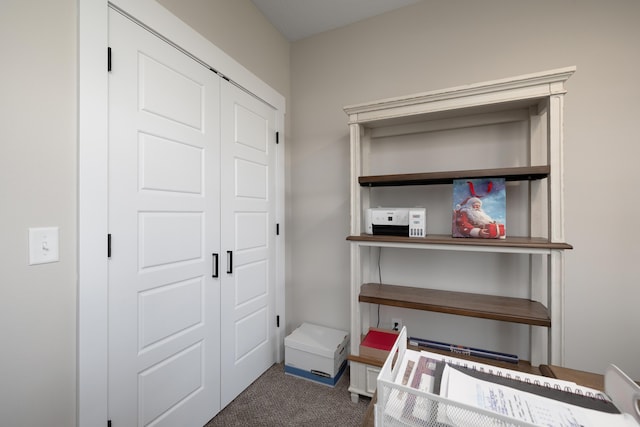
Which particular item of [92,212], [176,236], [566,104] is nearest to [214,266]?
[176,236]

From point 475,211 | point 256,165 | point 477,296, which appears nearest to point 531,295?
point 477,296

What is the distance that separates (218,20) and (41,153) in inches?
53.2

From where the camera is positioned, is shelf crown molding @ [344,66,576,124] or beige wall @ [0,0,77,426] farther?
shelf crown molding @ [344,66,576,124]

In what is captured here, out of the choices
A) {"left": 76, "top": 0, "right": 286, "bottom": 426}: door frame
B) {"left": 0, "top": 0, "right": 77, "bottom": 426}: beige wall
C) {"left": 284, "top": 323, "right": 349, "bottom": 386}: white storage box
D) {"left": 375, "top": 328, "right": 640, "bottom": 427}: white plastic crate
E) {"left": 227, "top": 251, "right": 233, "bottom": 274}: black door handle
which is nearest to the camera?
{"left": 375, "top": 328, "right": 640, "bottom": 427}: white plastic crate

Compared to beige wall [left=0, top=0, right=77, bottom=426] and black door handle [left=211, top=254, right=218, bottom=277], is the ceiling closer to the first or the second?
beige wall [left=0, top=0, right=77, bottom=426]

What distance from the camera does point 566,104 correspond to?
5.60ft

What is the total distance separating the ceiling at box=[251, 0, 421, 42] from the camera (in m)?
2.11

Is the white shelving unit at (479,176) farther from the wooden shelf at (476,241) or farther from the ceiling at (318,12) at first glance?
the ceiling at (318,12)

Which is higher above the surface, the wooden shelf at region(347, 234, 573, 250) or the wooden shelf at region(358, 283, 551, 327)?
the wooden shelf at region(347, 234, 573, 250)

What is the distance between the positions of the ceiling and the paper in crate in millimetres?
1536

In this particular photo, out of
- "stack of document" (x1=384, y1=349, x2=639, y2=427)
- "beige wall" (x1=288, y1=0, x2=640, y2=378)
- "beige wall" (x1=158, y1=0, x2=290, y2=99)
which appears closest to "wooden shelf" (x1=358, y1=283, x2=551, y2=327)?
"beige wall" (x1=288, y1=0, x2=640, y2=378)

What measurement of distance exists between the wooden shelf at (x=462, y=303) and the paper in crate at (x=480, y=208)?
0.43 metres

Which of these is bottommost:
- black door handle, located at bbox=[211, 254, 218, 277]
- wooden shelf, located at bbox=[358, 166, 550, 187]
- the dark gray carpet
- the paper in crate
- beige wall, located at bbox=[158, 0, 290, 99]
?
the dark gray carpet

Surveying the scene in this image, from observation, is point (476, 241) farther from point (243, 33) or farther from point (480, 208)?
point (243, 33)
